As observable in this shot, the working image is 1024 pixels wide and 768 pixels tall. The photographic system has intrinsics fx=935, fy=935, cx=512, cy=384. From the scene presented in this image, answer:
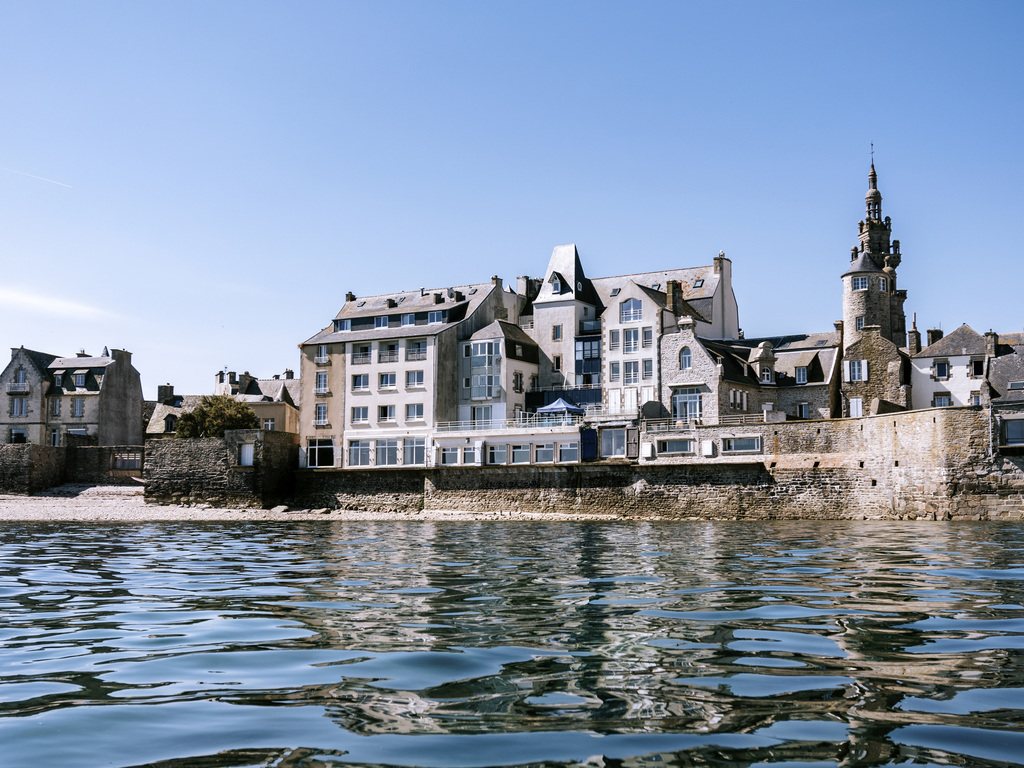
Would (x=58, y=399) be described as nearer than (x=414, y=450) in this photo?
No

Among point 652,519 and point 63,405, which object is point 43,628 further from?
point 63,405

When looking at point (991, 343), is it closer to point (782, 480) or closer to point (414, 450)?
Result: point (782, 480)

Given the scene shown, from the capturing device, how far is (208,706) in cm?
752

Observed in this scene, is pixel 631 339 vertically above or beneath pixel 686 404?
above

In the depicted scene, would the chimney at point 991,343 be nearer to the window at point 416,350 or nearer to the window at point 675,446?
the window at point 675,446

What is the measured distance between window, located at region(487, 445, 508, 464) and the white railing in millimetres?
1218

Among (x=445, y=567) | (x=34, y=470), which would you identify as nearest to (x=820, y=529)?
(x=445, y=567)

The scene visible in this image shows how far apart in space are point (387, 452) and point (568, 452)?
15289 mm

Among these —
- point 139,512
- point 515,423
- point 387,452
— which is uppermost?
point 515,423

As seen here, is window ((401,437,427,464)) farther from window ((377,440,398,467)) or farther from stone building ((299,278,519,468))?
window ((377,440,398,467))

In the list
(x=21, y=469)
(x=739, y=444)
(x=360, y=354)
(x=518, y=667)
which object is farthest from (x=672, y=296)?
(x=518, y=667)

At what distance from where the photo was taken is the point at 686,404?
206 feet

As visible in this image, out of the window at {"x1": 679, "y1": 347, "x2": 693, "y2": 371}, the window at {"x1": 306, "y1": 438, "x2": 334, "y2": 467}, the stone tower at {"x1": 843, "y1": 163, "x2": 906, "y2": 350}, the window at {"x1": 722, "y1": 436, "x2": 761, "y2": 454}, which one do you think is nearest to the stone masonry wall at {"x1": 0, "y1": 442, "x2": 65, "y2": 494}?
the window at {"x1": 306, "y1": 438, "x2": 334, "y2": 467}

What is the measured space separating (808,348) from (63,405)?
60607 millimetres
